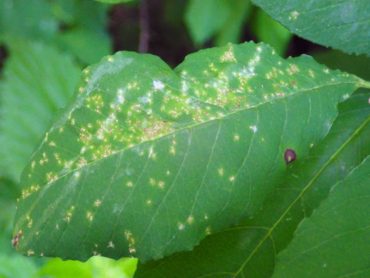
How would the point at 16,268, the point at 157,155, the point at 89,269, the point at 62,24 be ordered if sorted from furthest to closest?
the point at 62,24
the point at 16,268
the point at 89,269
the point at 157,155

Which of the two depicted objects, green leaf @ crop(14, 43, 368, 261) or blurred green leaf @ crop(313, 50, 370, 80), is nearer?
green leaf @ crop(14, 43, 368, 261)

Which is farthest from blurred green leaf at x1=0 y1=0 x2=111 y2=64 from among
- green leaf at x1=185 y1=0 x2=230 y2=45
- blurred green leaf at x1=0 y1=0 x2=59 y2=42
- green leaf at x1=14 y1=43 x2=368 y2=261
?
green leaf at x1=14 y1=43 x2=368 y2=261

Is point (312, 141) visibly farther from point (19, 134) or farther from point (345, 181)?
point (19, 134)

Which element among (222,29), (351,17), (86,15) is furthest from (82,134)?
(86,15)

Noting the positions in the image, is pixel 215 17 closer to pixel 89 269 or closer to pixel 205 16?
pixel 205 16

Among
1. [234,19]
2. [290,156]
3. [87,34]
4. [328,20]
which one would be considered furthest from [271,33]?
[290,156]

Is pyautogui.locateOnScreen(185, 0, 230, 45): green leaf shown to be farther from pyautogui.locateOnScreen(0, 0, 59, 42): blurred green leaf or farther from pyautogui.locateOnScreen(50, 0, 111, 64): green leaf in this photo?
pyautogui.locateOnScreen(0, 0, 59, 42): blurred green leaf
